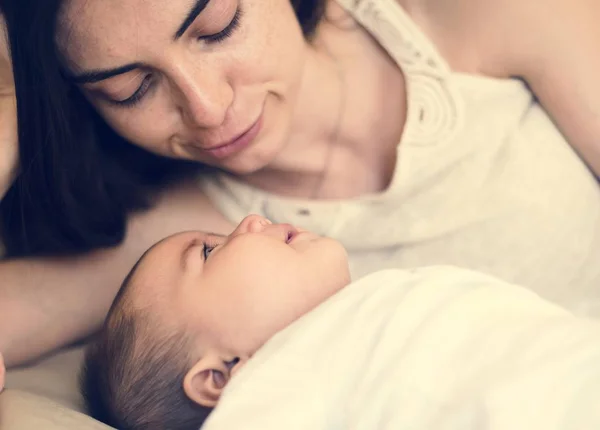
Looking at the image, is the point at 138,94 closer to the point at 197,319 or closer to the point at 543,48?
the point at 197,319

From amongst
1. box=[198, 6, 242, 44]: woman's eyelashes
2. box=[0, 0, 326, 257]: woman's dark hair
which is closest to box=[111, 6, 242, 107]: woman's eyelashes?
box=[198, 6, 242, 44]: woman's eyelashes

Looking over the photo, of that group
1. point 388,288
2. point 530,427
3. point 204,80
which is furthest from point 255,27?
point 530,427

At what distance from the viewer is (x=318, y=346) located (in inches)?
29.0

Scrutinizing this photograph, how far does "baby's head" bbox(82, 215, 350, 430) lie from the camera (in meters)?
0.82

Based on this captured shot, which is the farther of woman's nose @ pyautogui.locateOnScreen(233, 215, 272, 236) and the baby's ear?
woman's nose @ pyautogui.locateOnScreen(233, 215, 272, 236)

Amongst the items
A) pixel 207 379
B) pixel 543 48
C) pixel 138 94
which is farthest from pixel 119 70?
pixel 543 48

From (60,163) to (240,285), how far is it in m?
0.46

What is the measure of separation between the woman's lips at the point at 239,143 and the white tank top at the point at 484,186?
26 centimetres

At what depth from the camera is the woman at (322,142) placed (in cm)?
96

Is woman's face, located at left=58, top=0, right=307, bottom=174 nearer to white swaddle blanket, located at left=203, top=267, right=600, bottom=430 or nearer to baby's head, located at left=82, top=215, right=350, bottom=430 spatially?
baby's head, located at left=82, top=215, right=350, bottom=430

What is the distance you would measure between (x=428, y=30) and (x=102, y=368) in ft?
2.76

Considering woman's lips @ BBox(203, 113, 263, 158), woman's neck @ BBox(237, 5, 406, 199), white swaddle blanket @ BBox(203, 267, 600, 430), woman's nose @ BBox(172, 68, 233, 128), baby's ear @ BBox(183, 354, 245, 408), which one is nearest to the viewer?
white swaddle blanket @ BBox(203, 267, 600, 430)

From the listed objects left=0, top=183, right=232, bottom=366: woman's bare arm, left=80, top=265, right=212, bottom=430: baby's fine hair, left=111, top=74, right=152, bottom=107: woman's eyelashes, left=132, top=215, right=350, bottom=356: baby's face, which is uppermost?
left=111, top=74, right=152, bottom=107: woman's eyelashes

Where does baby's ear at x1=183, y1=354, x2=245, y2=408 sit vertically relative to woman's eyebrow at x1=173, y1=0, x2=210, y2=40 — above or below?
below
